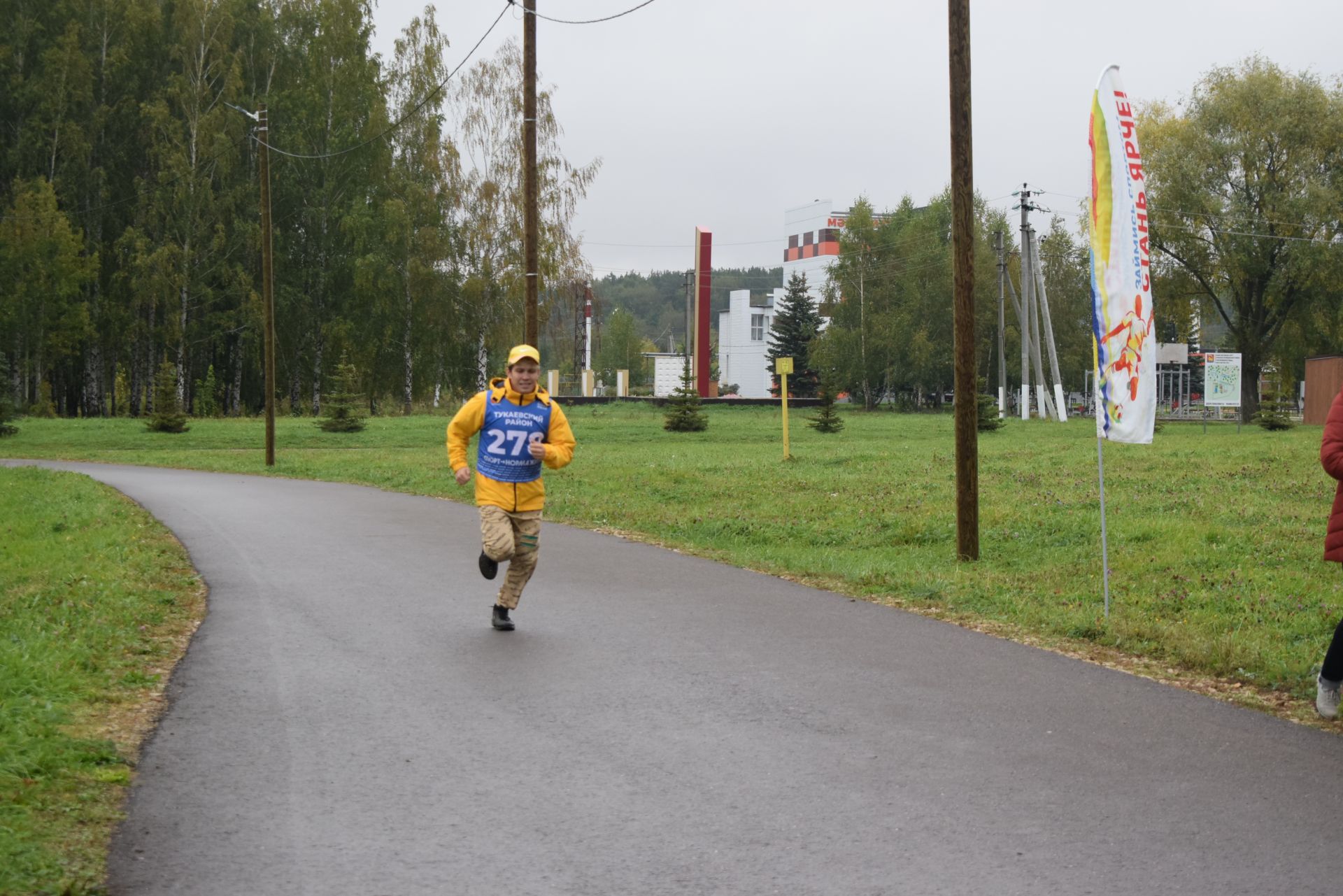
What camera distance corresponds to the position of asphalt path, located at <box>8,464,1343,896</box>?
427cm

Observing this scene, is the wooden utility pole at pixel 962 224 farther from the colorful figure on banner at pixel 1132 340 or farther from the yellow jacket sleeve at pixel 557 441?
the yellow jacket sleeve at pixel 557 441

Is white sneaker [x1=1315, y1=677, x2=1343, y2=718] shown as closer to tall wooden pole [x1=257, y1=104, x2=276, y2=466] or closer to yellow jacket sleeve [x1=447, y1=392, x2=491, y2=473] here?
yellow jacket sleeve [x1=447, y1=392, x2=491, y2=473]

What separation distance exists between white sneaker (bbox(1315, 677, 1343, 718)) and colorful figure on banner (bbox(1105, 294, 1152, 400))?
3293 mm

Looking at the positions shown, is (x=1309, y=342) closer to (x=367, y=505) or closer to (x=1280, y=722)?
(x=367, y=505)

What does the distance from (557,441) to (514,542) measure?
2.42ft

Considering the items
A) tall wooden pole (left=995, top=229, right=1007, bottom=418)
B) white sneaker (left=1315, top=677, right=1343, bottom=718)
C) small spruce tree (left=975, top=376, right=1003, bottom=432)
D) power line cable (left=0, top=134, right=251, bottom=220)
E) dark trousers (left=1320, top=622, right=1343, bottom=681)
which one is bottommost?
white sneaker (left=1315, top=677, right=1343, bottom=718)

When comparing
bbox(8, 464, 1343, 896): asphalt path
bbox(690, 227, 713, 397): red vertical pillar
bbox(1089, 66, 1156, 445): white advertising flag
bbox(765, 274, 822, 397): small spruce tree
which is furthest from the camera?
bbox(765, 274, 822, 397): small spruce tree

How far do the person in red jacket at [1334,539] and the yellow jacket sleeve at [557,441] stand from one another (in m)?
4.56

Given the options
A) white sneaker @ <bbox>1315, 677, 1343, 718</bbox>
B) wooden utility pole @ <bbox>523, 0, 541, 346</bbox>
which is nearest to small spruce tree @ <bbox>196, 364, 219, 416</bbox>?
wooden utility pole @ <bbox>523, 0, 541, 346</bbox>

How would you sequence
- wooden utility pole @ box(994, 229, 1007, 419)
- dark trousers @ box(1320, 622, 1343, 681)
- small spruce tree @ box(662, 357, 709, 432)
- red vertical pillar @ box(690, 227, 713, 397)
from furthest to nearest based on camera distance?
red vertical pillar @ box(690, 227, 713, 397) < wooden utility pole @ box(994, 229, 1007, 419) < small spruce tree @ box(662, 357, 709, 432) < dark trousers @ box(1320, 622, 1343, 681)

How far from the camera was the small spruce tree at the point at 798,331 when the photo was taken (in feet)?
298

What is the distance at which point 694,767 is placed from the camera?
548 centimetres

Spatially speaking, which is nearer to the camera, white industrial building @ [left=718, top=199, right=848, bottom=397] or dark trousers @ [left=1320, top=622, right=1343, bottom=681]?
dark trousers @ [left=1320, top=622, right=1343, bottom=681]

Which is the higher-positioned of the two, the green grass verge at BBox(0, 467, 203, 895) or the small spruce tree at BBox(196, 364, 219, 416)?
the small spruce tree at BBox(196, 364, 219, 416)
